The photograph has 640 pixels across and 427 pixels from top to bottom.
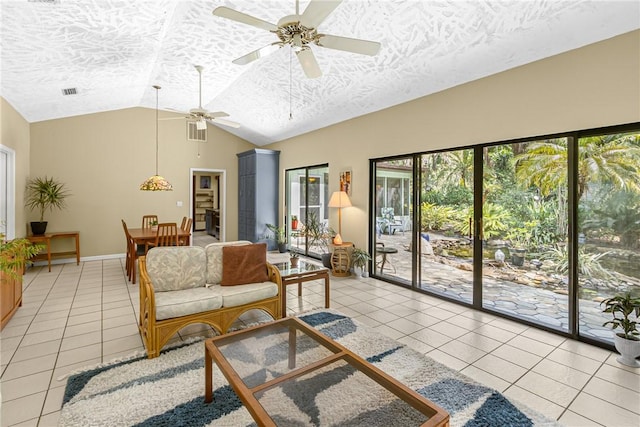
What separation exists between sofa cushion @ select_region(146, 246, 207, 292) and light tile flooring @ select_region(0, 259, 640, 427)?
513 millimetres

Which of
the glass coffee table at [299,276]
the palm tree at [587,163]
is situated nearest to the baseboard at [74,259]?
the glass coffee table at [299,276]

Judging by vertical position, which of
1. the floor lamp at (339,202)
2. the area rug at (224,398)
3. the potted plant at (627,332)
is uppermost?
the floor lamp at (339,202)

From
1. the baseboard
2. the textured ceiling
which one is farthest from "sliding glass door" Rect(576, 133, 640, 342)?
the baseboard

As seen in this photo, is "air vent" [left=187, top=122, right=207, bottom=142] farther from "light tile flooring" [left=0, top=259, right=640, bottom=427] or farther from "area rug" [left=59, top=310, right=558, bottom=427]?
"area rug" [left=59, top=310, right=558, bottom=427]

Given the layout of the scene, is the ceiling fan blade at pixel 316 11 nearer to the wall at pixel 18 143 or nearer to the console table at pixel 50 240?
the wall at pixel 18 143

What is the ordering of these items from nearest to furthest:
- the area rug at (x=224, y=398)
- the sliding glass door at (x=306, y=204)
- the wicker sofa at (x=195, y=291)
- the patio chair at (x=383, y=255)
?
1. the area rug at (x=224, y=398)
2. the wicker sofa at (x=195, y=291)
3. the patio chair at (x=383, y=255)
4. the sliding glass door at (x=306, y=204)

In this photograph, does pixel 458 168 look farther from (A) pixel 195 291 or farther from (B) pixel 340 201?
(A) pixel 195 291

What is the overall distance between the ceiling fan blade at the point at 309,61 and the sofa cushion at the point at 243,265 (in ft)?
6.35

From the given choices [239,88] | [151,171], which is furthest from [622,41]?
[151,171]

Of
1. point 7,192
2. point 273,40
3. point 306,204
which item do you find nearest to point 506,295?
point 273,40

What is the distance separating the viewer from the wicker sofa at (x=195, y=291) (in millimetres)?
2707

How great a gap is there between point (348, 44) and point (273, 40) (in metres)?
1.89

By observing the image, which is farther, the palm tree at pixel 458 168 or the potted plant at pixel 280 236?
the potted plant at pixel 280 236

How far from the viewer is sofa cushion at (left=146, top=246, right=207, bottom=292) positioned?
10.2 ft
